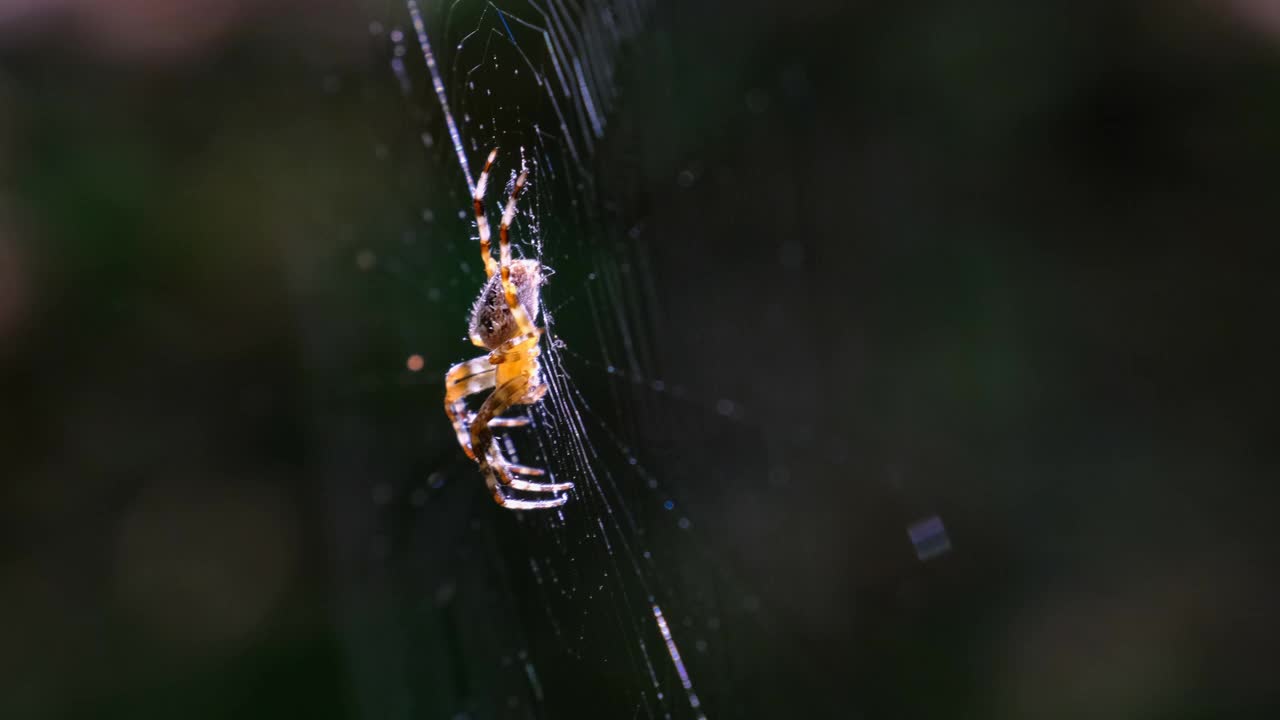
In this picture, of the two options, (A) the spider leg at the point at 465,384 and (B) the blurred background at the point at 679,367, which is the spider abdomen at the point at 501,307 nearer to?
(A) the spider leg at the point at 465,384

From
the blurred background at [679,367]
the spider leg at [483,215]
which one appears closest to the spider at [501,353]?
the spider leg at [483,215]

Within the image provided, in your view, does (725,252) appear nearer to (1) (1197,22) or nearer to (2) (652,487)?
(2) (652,487)

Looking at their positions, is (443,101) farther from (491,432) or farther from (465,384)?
(491,432)

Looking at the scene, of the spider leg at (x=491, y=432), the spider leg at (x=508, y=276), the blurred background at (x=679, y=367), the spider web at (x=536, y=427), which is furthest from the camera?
the blurred background at (x=679, y=367)

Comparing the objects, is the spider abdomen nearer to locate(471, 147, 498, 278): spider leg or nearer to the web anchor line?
locate(471, 147, 498, 278): spider leg

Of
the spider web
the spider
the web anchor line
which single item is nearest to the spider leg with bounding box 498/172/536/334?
the spider

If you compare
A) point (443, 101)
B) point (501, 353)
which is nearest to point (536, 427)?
point (501, 353)
